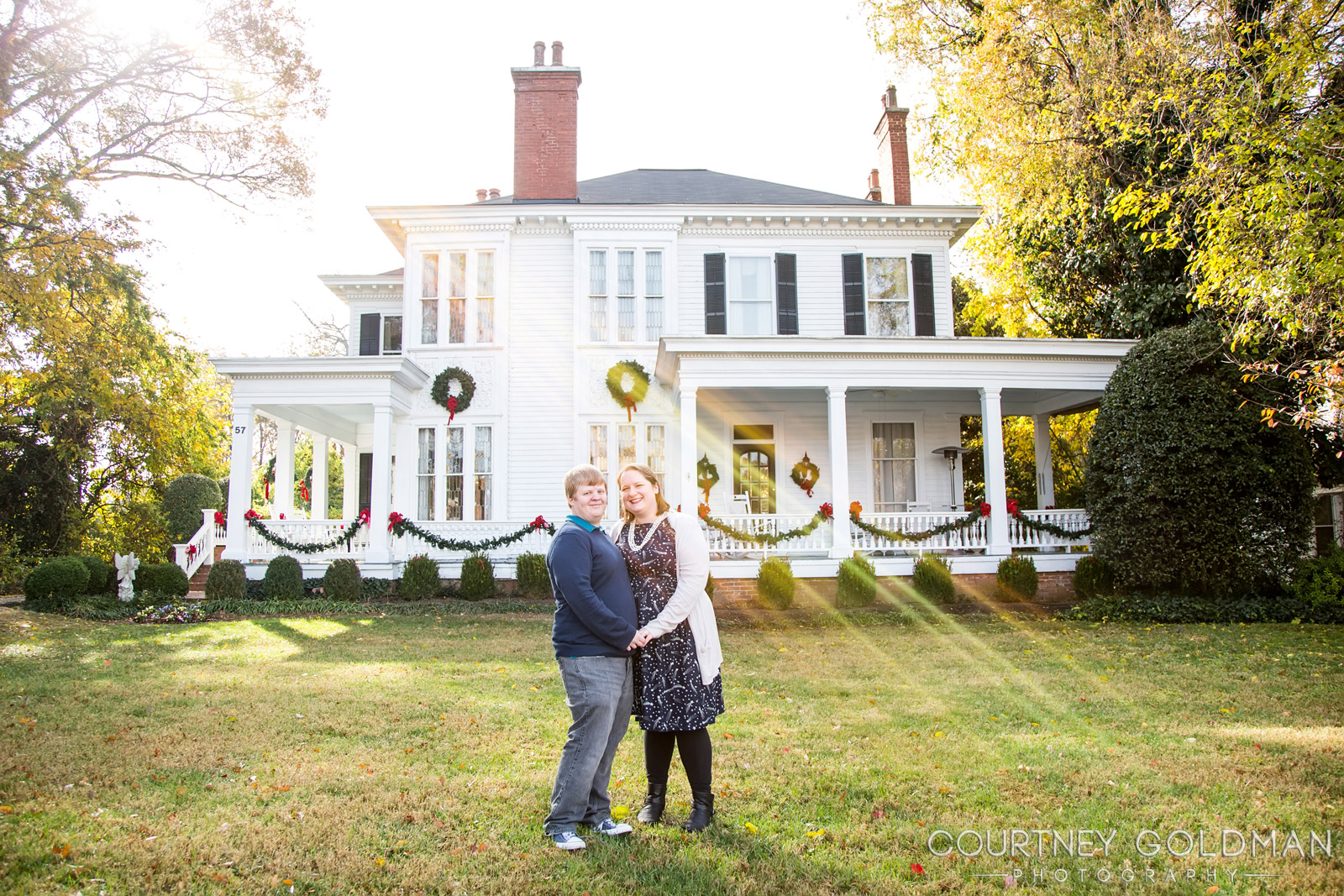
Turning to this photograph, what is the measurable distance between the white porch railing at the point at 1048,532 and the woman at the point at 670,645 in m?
11.3

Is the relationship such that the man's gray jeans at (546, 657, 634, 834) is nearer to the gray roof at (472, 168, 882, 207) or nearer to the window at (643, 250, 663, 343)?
the window at (643, 250, 663, 343)

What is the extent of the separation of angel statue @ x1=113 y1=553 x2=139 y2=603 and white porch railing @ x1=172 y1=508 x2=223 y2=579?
855 mm

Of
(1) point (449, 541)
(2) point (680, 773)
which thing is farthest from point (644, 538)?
(1) point (449, 541)

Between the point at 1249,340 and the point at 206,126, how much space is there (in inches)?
655

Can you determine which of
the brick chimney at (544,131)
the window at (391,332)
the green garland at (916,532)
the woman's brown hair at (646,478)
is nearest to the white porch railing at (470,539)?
the window at (391,332)

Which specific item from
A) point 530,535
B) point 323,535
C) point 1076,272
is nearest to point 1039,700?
point 530,535

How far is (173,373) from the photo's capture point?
1375 cm

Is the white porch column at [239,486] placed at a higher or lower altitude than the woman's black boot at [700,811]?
higher

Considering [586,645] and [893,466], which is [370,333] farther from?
[586,645]

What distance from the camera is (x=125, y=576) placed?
1318 centimetres

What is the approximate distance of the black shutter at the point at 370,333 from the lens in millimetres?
17062

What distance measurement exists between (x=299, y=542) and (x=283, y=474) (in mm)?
2763

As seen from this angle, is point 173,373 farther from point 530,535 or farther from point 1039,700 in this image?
point 1039,700

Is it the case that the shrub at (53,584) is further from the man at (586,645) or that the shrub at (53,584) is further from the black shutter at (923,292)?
the black shutter at (923,292)
